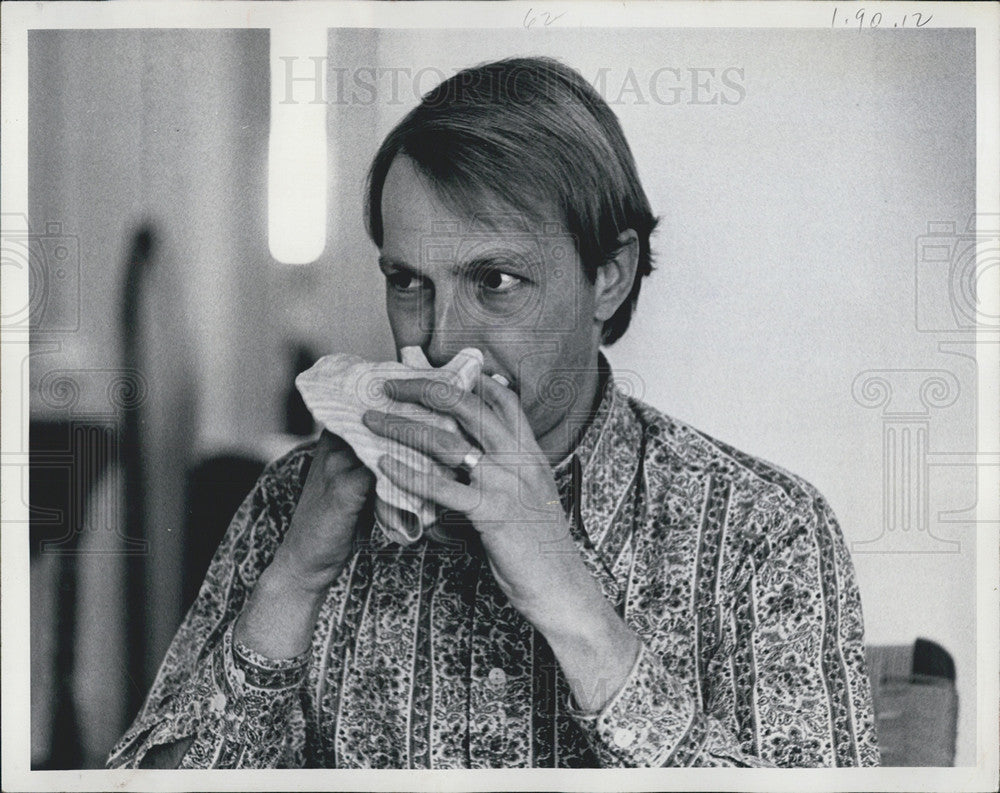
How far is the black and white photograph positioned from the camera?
1.22m

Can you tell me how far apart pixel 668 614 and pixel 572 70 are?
0.71 m

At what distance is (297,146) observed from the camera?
52.2 inches

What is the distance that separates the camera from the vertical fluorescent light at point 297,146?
4.33ft

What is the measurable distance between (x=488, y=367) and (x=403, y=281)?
16cm

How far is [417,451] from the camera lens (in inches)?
46.1

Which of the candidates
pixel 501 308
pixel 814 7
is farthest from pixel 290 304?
pixel 814 7

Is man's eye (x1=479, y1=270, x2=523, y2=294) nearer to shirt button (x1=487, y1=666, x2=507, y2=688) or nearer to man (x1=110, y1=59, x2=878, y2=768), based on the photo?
man (x1=110, y1=59, x2=878, y2=768)

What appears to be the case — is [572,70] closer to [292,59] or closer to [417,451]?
[292,59]

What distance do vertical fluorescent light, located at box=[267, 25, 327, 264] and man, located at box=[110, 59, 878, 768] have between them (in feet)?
0.33

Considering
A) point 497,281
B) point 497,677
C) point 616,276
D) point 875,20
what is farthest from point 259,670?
point 875,20

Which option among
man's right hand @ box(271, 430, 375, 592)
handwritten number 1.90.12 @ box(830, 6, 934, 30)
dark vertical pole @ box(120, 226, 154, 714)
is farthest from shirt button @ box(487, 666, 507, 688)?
handwritten number 1.90.12 @ box(830, 6, 934, 30)

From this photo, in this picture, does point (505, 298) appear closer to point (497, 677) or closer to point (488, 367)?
point (488, 367)

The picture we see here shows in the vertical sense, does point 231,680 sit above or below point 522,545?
below

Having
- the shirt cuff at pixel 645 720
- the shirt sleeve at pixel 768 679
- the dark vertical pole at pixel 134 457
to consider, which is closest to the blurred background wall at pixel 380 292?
the dark vertical pole at pixel 134 457
